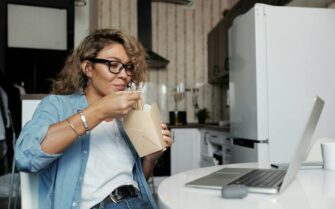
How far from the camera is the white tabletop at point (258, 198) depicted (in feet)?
1.90

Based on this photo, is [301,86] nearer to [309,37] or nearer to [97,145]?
[309,37]

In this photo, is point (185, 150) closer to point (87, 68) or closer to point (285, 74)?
point (285, 74)

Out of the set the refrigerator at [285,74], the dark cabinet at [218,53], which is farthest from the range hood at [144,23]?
the refrigerator at [285,74]

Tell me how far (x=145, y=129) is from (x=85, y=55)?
44 cm

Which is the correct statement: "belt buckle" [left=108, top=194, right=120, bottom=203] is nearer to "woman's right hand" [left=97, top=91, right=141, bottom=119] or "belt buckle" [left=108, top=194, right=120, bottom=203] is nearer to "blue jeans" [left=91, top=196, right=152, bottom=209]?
"blue jeans" [left=91, top=196, right=152, bottom=209]

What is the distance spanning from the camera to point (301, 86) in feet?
7.07

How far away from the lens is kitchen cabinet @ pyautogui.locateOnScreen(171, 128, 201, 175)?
12.6ft

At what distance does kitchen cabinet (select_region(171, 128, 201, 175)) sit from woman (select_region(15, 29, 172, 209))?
8.44 feet

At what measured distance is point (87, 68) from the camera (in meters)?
1.20

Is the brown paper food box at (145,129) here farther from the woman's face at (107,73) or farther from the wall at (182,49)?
the wall at (182,49)

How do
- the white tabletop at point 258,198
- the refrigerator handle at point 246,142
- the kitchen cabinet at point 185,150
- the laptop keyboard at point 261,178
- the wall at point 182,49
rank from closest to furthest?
the white tabletop at point 258,198
the laptop keyboard at point 261,178
the refrigerator handle at point 246,142
the kitchen cabinet at point 185,150
the wall at point 182,49

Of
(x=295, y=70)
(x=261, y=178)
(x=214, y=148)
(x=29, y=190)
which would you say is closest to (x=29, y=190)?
(x=29, y=190)

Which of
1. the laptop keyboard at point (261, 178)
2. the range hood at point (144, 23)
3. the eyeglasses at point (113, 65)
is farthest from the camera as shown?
the range hood at point (144, 23)

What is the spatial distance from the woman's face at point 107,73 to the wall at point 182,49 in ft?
10.2
